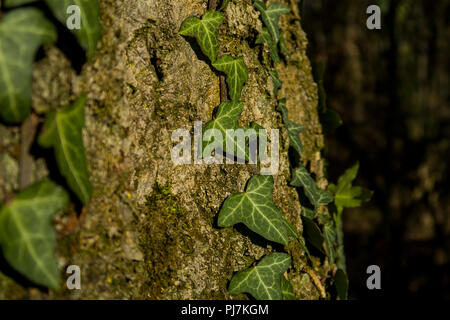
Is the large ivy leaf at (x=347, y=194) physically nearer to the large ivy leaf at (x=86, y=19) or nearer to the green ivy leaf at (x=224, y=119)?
the green ivy leaf at (x=224, y=119)

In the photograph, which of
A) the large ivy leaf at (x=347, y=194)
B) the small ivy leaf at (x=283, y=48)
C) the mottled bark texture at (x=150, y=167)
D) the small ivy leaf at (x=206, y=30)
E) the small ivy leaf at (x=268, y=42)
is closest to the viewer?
the mottled bark texture at (x=150, y=167)

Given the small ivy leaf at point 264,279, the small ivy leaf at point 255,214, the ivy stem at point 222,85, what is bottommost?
the small ivy leaf at point 264,279

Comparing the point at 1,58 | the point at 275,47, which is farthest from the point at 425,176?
the point at 1,58

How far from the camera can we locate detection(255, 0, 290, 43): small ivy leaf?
0.84 meters

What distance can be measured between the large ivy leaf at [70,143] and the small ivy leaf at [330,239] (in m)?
0.61

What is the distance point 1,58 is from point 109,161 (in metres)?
0.21

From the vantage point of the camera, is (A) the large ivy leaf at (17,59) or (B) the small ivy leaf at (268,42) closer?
(A) the large ivy leaf at (17,59)

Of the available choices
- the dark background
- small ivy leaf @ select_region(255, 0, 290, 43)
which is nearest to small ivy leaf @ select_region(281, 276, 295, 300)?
small ivy leaf @ select_region(255, 0, 290, 43)

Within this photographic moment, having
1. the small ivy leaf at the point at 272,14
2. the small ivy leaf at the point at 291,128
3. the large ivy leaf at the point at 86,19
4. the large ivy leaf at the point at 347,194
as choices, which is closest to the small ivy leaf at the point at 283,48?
the small ivy leaf at the point at 272,14

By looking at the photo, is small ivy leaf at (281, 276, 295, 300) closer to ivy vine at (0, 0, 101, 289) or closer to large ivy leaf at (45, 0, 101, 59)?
ivy vine at (0, 0, 101, 289)

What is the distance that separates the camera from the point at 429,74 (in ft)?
9.57

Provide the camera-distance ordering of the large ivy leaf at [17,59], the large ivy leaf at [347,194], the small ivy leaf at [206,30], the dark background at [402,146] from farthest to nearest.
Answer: the dark background at [402,146] < the large ivy leaf at [347,194] < the small ivy leaf at [206,30] < the large ivy leaf at [17,59]

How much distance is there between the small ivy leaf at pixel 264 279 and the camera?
2.24 ft
